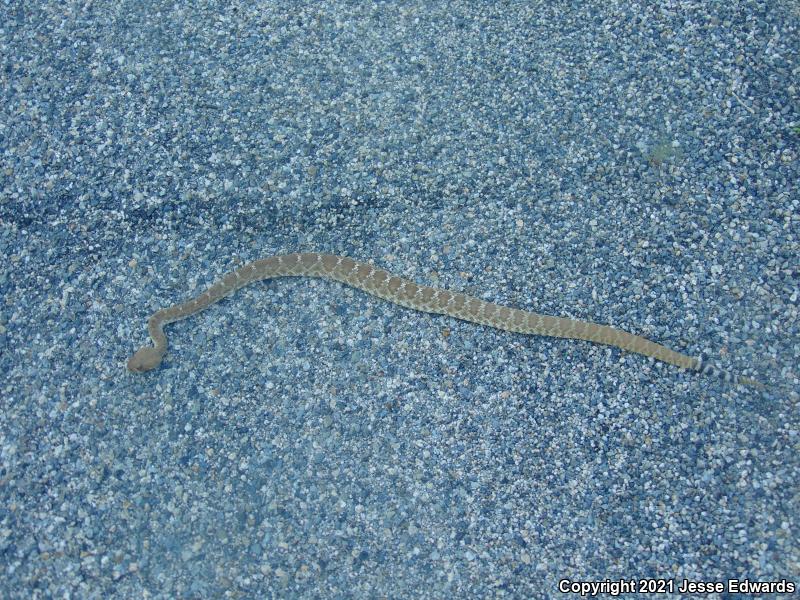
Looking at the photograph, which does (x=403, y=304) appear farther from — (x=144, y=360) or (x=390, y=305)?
(x=144, y=360)

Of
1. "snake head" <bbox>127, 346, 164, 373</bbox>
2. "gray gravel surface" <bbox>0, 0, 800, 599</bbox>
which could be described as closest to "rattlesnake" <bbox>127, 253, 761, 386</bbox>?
"snake head" <bbox>127, 346, 164, 373</bbox>

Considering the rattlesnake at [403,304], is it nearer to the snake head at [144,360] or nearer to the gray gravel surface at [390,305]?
the snake head at [144,360]

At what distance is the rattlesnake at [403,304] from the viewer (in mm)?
5773

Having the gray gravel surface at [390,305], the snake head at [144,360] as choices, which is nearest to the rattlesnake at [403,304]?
the snake head at [144,360]

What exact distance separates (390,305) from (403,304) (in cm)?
13

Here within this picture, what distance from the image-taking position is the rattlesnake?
5.77 m

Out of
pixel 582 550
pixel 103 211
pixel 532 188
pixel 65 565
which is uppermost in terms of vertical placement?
pixel 532 188

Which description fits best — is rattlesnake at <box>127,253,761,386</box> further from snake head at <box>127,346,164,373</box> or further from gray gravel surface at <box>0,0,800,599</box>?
gray gravel surface at <box>0,0,800,599</box>

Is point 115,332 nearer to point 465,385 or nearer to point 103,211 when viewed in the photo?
point 103,211

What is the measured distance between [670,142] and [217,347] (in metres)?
4.37

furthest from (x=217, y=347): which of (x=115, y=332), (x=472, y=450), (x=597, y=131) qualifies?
(x=597, y=131)

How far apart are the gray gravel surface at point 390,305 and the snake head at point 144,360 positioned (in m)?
0.10

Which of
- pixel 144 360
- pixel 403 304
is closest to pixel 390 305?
pixel 403 304

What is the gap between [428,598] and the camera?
4.86m
